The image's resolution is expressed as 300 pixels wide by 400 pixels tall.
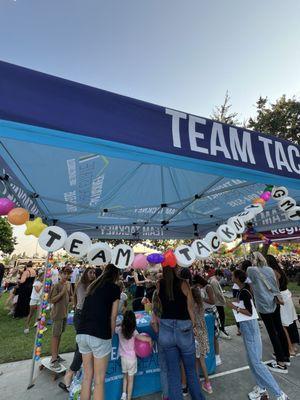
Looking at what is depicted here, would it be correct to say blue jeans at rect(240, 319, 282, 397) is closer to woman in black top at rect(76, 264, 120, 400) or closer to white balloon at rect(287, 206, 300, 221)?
white balloon at rect(287, 206, 300, 221)

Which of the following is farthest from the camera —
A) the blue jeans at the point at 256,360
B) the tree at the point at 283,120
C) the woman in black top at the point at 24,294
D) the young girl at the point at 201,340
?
the tree at the point at 283,120

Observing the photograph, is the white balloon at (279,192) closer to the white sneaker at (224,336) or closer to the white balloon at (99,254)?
the white balloon at (99,254)

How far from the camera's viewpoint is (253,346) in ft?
9.11

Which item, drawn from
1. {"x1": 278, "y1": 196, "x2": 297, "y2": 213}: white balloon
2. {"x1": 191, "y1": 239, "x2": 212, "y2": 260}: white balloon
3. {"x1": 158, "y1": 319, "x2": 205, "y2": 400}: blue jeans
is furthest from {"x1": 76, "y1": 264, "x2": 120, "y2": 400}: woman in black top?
{"x1": 278, "y1": 196, "x2": 297, "y2": 213}: white balloon

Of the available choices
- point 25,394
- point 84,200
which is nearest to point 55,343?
point 25,394

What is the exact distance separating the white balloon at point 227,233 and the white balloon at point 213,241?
5cm

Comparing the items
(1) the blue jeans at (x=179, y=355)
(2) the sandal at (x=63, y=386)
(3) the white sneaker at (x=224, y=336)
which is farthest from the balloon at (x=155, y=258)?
(3) the white sneaker at (x=224, y=336)

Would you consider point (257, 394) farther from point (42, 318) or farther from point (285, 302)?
point (42, 318)

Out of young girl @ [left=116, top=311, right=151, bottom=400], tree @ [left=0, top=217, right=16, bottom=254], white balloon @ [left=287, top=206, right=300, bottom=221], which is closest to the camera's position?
young girl @ [left=116, top=311, right=151, bottom=400]

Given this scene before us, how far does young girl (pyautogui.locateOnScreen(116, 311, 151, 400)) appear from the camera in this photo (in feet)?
9.16

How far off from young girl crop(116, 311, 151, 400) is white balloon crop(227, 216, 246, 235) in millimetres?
1660

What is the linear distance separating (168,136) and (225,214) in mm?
4374

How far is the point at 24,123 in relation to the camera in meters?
1.18

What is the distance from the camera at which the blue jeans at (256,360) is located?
264 cm
